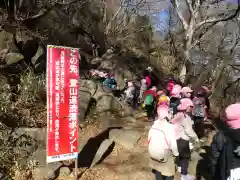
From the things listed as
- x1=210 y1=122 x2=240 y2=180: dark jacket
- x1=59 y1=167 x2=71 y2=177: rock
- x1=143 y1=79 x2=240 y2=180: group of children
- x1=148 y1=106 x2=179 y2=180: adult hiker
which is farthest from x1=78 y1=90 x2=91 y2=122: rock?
x1=210 y1=122 x2=240 y2=180: dark jacket

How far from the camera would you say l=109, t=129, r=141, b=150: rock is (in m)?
7.44

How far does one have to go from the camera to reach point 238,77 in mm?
16562

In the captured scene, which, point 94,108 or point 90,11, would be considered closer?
point 94,108

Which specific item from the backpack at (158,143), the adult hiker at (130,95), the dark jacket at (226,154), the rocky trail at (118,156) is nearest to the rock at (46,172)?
the rocky trail at (118,156)

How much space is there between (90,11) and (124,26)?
12.8 feet

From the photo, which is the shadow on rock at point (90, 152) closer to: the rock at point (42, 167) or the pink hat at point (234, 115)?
the rock at point (42, 167)

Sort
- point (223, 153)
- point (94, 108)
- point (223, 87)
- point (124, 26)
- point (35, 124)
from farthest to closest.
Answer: point (124, 26)
point (223, 87)
point (94, 108)
point (35, 124)
point (223, 153)

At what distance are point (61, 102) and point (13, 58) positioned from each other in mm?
5468

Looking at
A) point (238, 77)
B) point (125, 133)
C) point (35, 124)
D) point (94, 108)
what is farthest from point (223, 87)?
point (35, 124)

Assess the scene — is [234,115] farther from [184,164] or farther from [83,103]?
[83,103]

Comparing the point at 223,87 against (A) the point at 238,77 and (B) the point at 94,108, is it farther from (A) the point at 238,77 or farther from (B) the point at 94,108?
(B) the point at 94,108

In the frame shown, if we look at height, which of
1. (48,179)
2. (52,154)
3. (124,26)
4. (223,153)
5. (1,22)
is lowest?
(48,179)

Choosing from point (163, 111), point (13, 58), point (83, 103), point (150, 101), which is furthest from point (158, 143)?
point (13, 58)

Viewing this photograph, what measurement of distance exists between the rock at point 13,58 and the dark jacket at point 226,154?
7.90m
